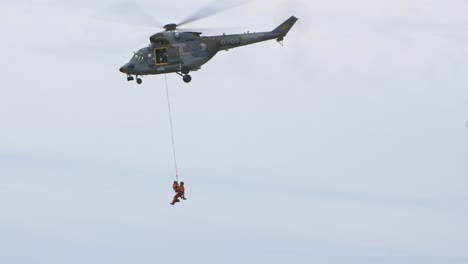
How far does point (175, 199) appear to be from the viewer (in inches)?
2798

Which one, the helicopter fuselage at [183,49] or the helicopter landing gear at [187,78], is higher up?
the helicopter fuselage at [183,49]

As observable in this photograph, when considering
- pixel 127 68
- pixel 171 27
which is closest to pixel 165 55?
pixel 171 27

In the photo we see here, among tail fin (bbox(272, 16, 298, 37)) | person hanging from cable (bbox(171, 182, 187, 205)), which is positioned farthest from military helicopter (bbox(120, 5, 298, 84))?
person hanging from cable (bbox(171, 182, 187, 205))

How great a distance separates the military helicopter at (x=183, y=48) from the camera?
7381 centimetres

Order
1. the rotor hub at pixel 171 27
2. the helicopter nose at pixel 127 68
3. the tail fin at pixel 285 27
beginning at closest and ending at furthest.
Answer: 1. the rotor hub at pixel 171 27
2. the tail fin at pixel 285 27
3. the helicopter nose at pixel 127 68

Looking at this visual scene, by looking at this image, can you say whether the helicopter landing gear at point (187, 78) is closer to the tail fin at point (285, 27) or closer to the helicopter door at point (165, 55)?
the helicopter door at point (165, 55)

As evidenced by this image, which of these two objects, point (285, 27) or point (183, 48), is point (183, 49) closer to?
point (183, 48)

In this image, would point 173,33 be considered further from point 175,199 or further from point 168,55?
point 175,199

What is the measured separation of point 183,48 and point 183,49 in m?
0.06

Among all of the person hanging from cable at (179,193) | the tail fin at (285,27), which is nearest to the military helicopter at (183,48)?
the tail fin at (285,27)

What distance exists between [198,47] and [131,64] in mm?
4162

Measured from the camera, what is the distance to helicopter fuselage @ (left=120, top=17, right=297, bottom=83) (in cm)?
7381

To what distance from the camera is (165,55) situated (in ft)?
244

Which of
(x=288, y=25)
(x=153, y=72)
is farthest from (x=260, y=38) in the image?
(x=153, y=72)
